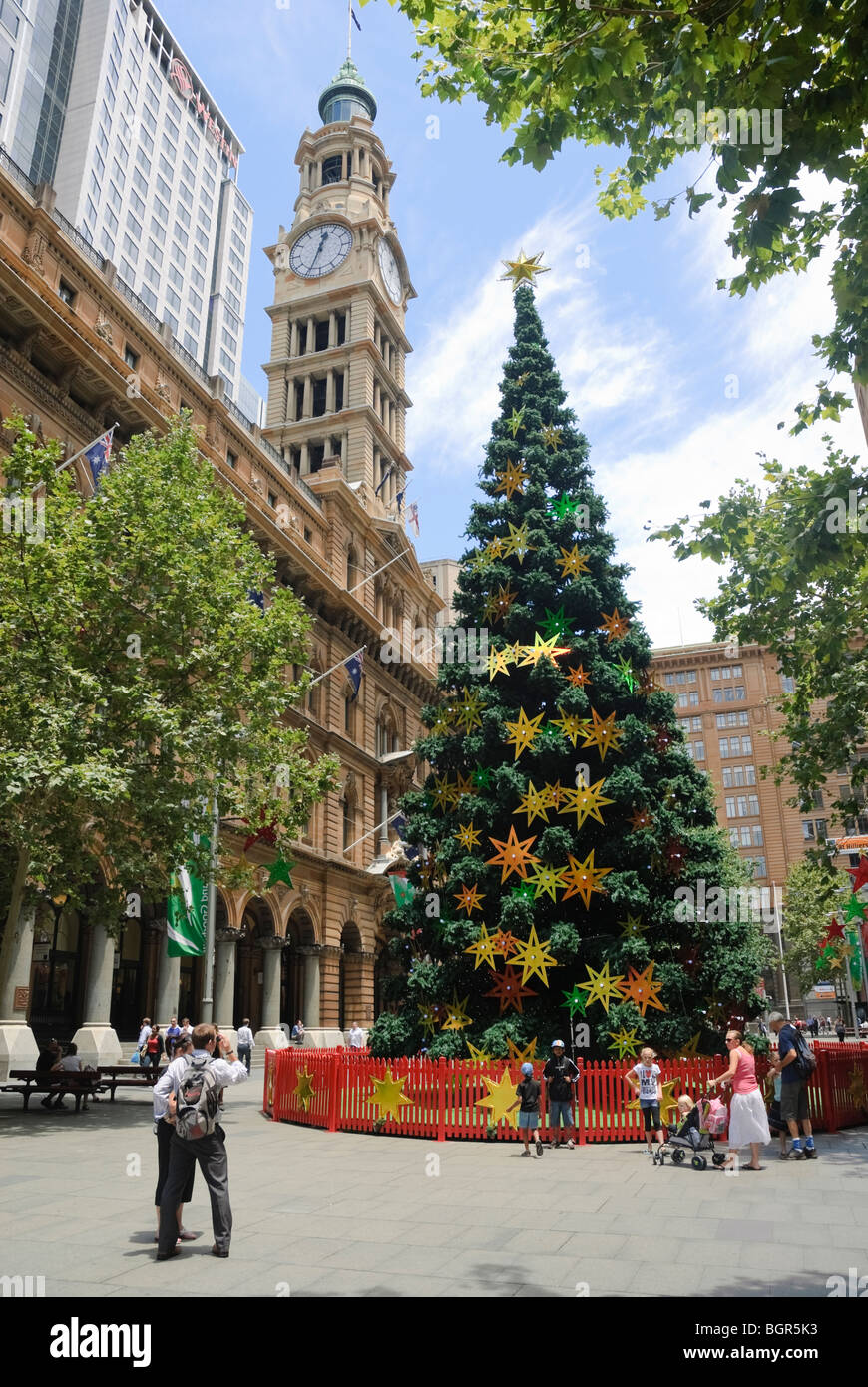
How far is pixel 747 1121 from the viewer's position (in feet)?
36.8

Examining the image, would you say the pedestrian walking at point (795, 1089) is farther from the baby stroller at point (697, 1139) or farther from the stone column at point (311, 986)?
the stone column at point (311, 986)

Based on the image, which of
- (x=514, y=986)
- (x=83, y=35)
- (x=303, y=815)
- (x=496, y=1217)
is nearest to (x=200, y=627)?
(x=303, y=815)

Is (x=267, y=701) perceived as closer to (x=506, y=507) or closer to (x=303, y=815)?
(x=303, y=815)

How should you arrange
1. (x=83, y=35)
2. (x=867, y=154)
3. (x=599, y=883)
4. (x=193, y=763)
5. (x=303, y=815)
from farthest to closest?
(x=83, y=35) → (x=303, y=815) → (x=193, y=763) → (x=599, y=883) → (x=867, y=154)

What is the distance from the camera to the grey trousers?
7012 mm

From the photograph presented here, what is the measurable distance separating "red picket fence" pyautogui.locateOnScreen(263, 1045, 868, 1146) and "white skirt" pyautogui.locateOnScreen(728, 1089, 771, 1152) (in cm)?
268

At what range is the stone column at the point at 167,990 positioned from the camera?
1135 inches

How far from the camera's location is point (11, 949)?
16828 mm

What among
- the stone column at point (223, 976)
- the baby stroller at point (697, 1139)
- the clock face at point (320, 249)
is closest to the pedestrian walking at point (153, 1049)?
the stone column at point (223, 976)

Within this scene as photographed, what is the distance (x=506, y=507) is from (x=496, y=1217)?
1508 centimetres

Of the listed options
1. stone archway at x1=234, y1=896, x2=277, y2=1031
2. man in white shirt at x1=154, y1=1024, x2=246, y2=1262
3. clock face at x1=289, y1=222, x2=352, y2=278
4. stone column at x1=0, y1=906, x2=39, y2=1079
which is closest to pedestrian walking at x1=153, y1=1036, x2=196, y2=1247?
man in white shirt at x1=154, y1=1024, x2=246, y2=1262

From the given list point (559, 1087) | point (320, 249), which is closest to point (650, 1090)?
point (559, 1087)

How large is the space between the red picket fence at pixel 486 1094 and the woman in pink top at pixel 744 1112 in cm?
264

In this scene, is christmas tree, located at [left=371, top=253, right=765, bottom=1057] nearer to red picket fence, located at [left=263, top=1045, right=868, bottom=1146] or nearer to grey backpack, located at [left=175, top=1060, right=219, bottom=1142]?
red picket fence, located at [left=263, top=1045, right=868, bottom=1146]
